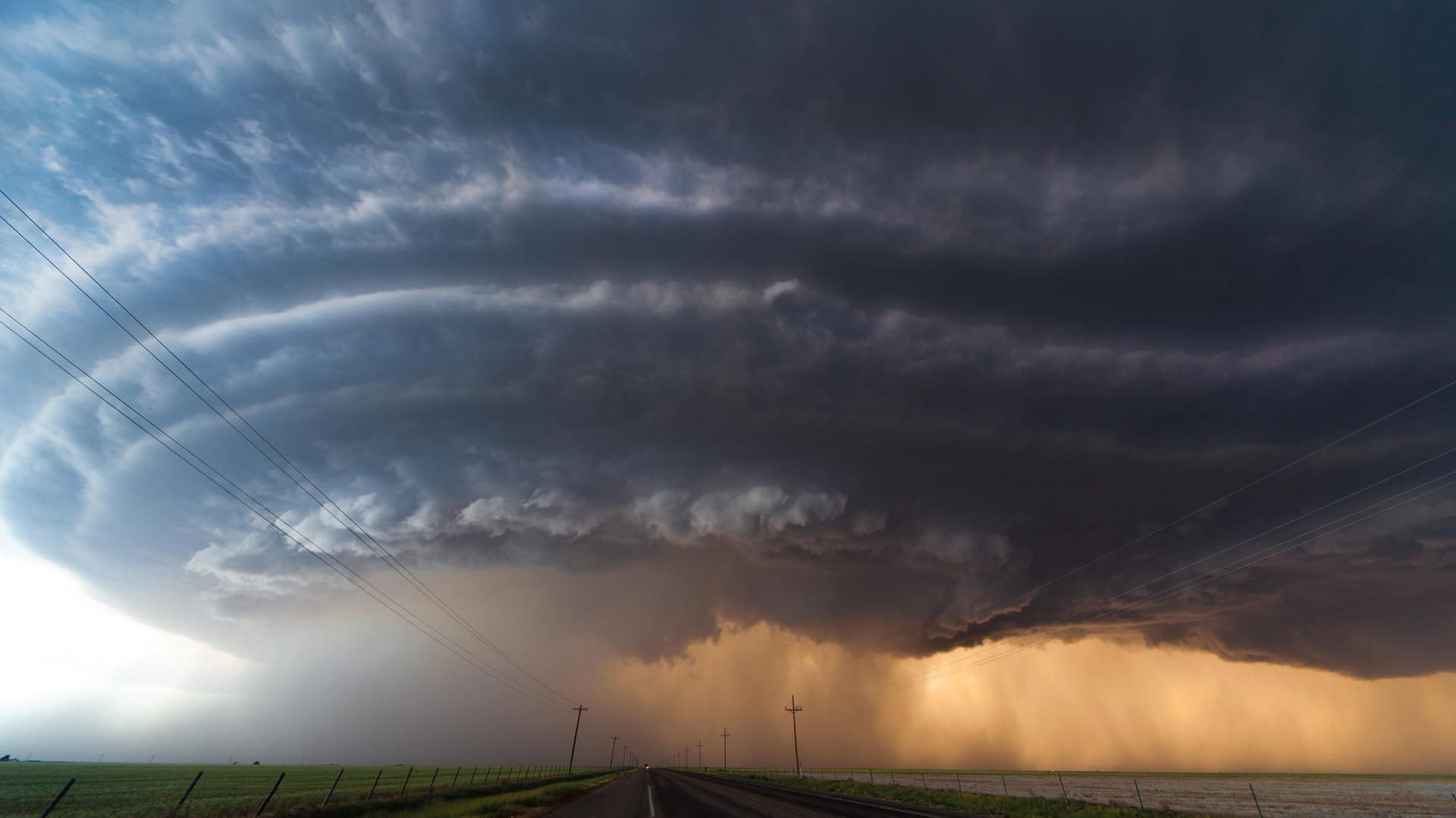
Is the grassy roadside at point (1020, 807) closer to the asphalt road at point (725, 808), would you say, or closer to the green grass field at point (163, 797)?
the asphalt road at point (725, 808)

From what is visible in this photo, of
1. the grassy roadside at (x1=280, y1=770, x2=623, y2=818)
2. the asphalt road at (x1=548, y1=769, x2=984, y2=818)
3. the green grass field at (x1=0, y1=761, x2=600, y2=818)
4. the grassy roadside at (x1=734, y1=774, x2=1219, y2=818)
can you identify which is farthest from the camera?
the grassy roadside at (x1=734, y1=774, x2=1219, y2=818)

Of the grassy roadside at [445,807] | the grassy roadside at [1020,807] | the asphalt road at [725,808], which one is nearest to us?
the asphalt road at [725,808]

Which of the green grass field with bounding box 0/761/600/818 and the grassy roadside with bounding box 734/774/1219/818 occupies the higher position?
the green grass field with bounding box 0/761/600/818

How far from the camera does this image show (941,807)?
42344 mm

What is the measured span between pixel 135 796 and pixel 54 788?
1652cm

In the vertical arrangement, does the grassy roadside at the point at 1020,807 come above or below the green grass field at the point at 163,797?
below

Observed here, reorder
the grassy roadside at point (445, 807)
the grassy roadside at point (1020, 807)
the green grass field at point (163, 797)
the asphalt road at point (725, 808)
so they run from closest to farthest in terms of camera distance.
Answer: the asphalt road at point (725, 808)
the grassy roadside at point (445, 807)
the green grass field at point (163, 797)
the grassy roadside at point (1020, 807)

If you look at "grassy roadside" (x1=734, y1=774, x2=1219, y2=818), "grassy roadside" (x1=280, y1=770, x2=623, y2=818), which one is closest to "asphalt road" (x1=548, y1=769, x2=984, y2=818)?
"grassy roadside" (x1=280, y1=770, x2=623, y2=818)

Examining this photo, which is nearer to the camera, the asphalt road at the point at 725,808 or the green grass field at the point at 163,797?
the asphalt road at the point at 725,808

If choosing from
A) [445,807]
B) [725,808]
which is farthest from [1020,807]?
[445,807]

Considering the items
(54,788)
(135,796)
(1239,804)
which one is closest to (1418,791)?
(1239,804)

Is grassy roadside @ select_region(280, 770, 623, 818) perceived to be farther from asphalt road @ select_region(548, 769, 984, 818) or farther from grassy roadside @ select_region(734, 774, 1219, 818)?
grassy roadside @ select_region(734, 774, 1219, 818)

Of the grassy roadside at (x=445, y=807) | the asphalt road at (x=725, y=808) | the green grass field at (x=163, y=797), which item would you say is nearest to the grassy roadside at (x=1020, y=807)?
the asphalt road at (x=725, y=808)

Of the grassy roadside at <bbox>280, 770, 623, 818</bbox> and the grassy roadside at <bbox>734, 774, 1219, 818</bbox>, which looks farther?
the grassy roadside at <bbox>734, 774, 1219, 818</bbox>
